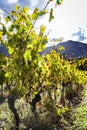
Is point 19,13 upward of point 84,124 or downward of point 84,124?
upward

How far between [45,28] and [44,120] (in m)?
5.84

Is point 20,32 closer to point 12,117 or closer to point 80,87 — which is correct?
point 12,117

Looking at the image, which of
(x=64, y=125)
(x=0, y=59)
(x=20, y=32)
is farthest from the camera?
(x=64, y=125)

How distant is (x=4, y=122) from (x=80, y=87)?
7.23m

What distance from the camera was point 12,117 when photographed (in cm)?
967

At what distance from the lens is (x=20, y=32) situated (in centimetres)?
364

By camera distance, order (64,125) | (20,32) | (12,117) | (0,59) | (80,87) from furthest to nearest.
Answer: (80,87), (12,117), (64,125), (0,59), (20,32)

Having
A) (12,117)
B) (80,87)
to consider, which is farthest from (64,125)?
(80,87)

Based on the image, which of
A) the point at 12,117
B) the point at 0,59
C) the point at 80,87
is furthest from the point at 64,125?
the point at 80,87

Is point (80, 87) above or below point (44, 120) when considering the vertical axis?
above

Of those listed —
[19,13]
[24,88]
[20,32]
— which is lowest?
[24,88]

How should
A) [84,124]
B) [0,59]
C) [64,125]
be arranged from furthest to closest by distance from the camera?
[64,125]
[84,124]
[0,59]

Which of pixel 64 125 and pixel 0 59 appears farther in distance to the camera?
pixel 64 125

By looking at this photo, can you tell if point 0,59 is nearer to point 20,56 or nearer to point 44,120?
point 20,56
